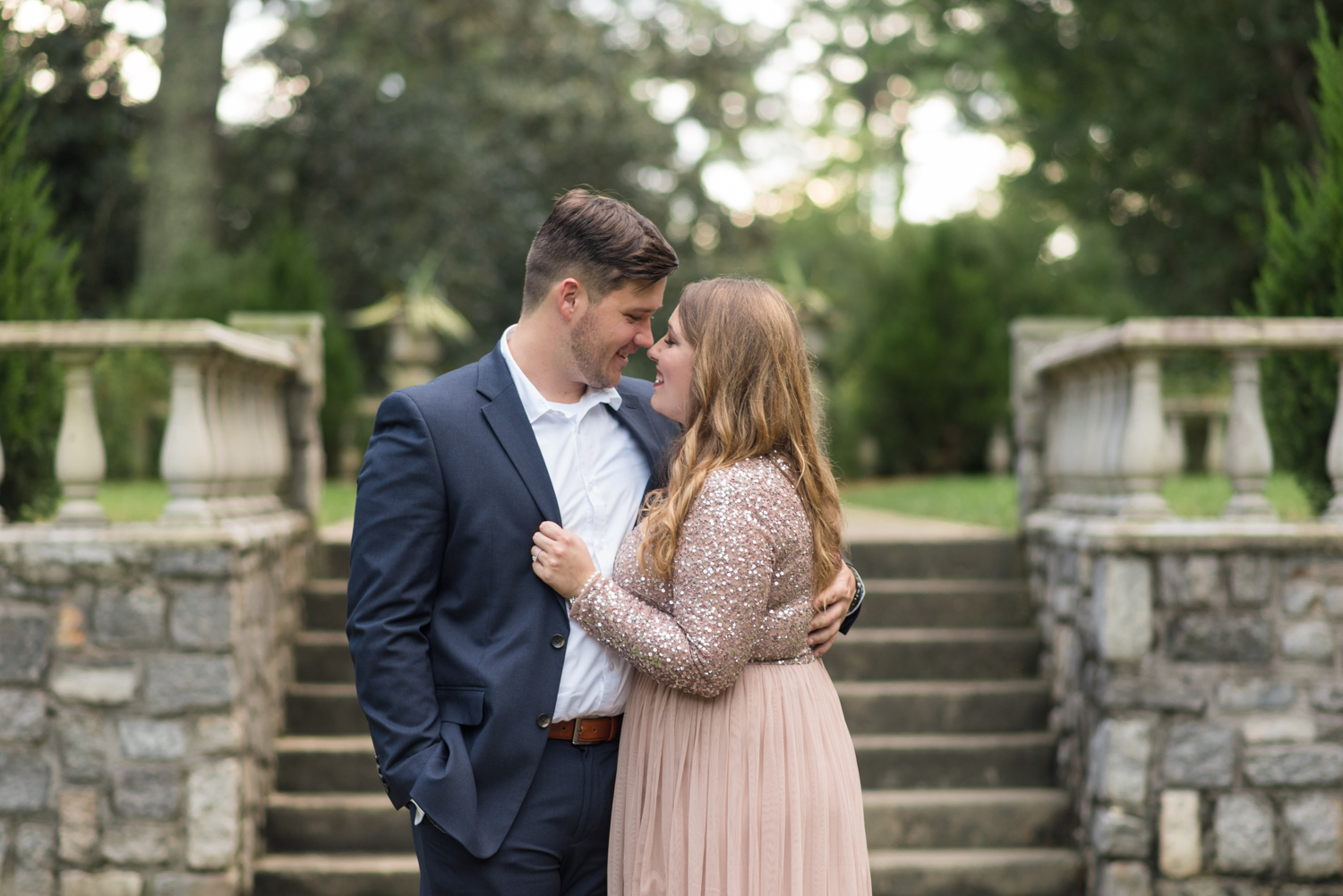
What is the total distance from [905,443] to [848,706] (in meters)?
7.42

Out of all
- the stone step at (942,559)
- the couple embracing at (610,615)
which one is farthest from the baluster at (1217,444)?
the couple embracing at (610,615)

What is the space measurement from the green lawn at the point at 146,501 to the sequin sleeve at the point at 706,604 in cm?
350

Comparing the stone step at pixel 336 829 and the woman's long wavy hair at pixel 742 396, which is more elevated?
the woman's long wavy hair at pixel 742 396

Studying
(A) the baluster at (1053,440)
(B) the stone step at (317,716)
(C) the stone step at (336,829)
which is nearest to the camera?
(C) the stone step at (336,829)

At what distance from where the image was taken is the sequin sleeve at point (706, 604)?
84.0 inches

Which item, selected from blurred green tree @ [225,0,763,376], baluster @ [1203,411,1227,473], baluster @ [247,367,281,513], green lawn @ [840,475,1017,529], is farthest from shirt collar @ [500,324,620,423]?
blurred green tree @ [225,0,763,376]

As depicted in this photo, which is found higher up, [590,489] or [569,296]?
[569,296]

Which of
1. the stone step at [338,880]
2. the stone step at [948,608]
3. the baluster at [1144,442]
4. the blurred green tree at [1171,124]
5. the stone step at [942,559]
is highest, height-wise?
the blurred green tree at [1171,124]

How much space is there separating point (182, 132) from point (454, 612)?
12.2 metres

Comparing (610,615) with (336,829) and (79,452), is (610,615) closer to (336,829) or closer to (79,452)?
(79,452)

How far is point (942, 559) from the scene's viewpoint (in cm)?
579

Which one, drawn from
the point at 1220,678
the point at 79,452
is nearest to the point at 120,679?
the point at 79,452

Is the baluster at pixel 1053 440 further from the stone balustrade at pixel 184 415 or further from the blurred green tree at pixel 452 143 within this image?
the blurred green tree at pixel 452 143

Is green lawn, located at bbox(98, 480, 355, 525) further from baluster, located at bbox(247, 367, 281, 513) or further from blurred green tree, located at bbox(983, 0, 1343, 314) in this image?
blurred green tree, located at bbox(983, 0, 1343, 314)
